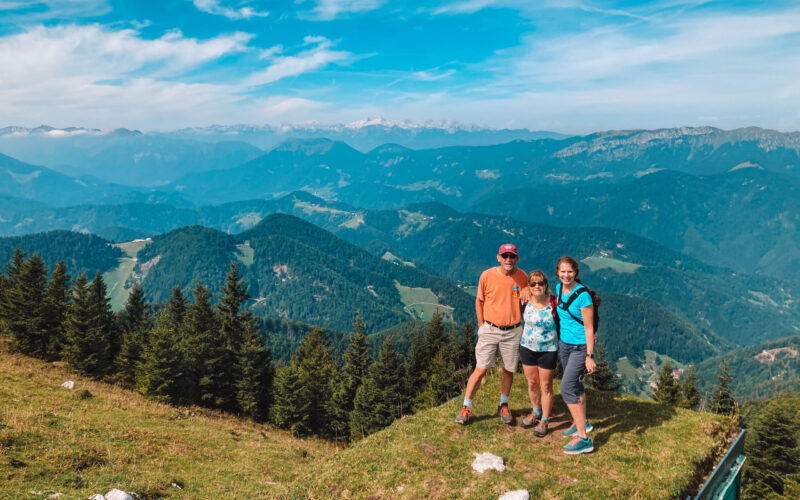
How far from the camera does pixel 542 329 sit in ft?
37.7

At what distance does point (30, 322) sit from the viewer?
36375 mm

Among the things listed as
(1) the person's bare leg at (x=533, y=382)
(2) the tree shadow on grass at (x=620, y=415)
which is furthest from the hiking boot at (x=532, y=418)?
(2) the tree shadow on grass at (x=620, y=415)

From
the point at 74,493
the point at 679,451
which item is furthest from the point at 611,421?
the point at 74,493

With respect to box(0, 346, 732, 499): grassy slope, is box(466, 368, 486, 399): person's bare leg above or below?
above

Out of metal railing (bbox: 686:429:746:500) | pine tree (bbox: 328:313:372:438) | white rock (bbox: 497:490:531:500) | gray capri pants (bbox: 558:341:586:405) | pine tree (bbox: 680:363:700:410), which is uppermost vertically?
gray capri pants (bbox: 558:341:586:405)

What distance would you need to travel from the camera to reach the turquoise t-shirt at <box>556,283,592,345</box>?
35.8ft

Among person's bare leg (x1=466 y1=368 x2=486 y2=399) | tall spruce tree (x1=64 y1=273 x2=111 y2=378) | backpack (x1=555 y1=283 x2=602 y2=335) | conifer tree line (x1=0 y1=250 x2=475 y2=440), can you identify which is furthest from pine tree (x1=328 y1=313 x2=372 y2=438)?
backpack (x1=555 y1=283 x2=602 y2=335)

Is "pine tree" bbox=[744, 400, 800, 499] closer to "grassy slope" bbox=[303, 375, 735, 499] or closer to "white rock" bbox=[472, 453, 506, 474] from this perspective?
"grassy slope" bbox=[303, 375, 735, 499]

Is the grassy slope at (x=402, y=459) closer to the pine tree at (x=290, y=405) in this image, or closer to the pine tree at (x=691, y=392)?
the pine tree at (x=290, y=405)

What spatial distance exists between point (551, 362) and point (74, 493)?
1366 cm

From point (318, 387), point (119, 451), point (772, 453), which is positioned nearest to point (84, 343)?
point (318, 387)

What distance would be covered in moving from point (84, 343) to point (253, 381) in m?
15.0

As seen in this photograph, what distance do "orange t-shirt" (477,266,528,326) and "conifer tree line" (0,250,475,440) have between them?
21293 millimetres

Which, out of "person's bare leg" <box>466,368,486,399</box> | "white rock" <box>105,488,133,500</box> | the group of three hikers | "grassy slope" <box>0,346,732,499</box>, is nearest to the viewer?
"white rock" <box>105,488,133,500</box>
